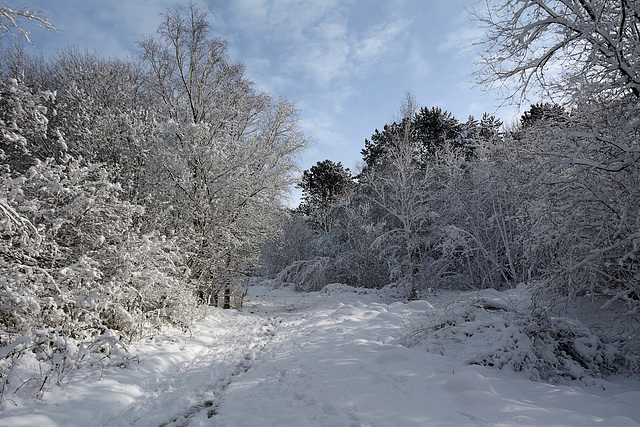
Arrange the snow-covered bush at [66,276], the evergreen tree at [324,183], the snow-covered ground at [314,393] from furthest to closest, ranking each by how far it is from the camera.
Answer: the evergreen tree at [324,183] → the snow-covered bush at [66,276] → the snow-covered ground at [314,393]

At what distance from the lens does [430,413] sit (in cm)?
328

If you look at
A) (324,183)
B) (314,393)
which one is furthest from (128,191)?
(324,183)

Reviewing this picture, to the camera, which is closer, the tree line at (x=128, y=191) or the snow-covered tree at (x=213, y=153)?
the tree line at (x=128, y=191)

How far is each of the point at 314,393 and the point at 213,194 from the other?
7688 millimetres

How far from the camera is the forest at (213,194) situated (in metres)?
4.83

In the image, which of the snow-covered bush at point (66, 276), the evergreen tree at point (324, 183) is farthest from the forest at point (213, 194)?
the evergreen tree at point (324, 183)

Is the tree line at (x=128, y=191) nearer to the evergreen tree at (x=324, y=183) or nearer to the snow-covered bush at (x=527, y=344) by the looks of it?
the snow-covered bush at (x=527, y=344)

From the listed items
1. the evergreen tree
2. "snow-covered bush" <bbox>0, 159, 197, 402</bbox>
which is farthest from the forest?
the evergreen tree

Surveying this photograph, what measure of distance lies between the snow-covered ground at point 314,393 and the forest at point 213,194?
0.57 meters

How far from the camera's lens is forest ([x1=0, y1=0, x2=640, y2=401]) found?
15.8 feet

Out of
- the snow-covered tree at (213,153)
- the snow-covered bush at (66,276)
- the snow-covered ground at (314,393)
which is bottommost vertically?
the snow-covered ground at (314,393)

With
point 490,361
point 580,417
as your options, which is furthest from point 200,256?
point 580,417

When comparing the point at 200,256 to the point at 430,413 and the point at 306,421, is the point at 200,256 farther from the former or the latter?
the point at 430,413

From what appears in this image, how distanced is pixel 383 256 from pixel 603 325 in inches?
458
